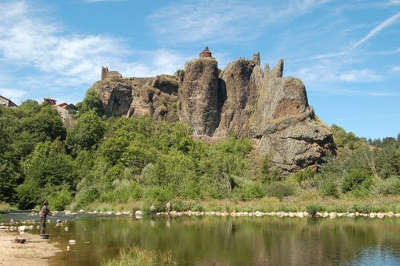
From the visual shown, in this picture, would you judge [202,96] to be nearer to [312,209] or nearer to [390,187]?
[390,187]

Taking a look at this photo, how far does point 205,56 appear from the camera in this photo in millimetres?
104688

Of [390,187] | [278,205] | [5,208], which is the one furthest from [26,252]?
[390,187]

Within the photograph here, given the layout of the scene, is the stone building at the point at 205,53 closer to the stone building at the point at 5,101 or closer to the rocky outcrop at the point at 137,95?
the rocky outcrop at the point at 137,95

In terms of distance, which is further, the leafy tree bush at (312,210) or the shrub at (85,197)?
the shrub at (85,197)

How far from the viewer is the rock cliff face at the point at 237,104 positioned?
7962 centimetres

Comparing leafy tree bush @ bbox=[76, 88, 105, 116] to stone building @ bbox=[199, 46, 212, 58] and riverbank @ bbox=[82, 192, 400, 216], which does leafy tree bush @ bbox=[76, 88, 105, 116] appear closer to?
stone building @ bbox=[199, 46, 212, 58]

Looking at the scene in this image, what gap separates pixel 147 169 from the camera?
63531 millimetres

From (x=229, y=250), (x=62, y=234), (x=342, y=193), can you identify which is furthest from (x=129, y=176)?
(x=229, y=250)

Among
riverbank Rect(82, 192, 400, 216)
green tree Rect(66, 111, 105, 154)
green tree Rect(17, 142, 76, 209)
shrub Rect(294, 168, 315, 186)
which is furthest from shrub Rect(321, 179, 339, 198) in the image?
green tree Rect(66, 111, 105, 154)

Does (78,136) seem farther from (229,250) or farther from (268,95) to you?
(229,250)

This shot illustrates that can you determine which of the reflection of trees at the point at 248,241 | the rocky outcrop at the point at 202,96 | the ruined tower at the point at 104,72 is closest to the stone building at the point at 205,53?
the rocky outcrop at the point at 202,96

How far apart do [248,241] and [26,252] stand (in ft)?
40.3

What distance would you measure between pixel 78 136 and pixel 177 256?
247ft

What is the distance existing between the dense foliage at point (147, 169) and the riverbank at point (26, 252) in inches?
1010
